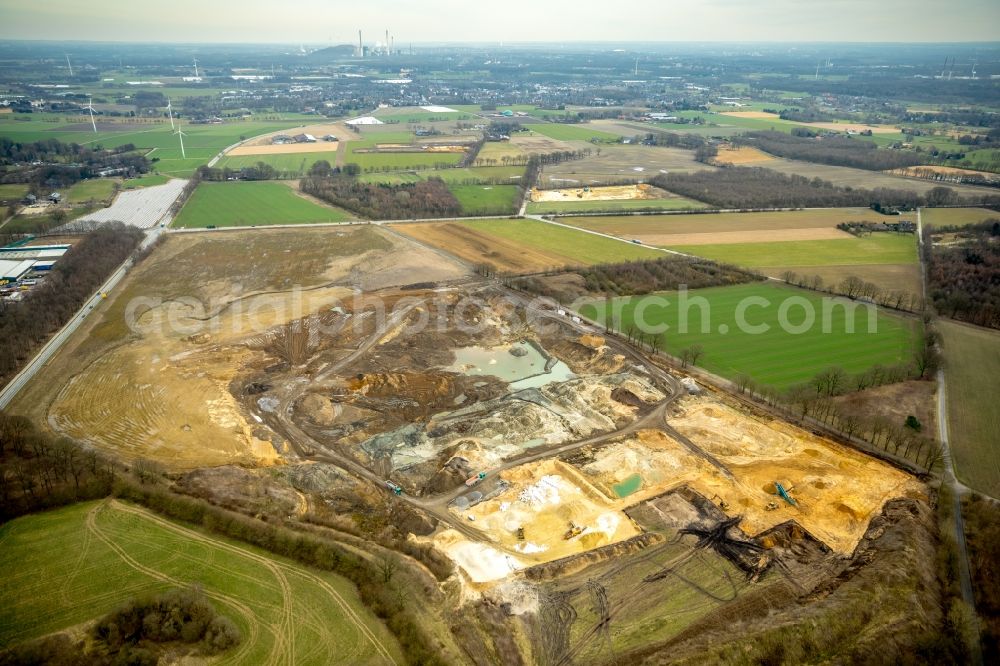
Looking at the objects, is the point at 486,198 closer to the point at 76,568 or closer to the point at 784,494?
the point at 784,494

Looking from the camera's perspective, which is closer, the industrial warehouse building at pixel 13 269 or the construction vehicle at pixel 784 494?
the construction vehicle at pixel 784 494

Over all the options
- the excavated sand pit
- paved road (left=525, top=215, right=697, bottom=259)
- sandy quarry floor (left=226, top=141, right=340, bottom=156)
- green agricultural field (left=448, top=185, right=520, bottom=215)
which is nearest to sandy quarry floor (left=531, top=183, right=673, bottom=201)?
green agricultural field (left=448, top=185, right=520, bottom=215)

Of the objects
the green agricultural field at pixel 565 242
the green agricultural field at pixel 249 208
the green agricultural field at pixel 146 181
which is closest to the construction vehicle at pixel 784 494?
the green agricultural field at pixel 565 242

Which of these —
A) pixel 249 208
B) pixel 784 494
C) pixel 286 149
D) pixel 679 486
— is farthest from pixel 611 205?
pixel 286 149

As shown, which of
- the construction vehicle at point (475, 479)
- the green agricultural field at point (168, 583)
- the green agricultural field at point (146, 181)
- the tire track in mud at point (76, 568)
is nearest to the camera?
the green agricultural field at point (168, 583)

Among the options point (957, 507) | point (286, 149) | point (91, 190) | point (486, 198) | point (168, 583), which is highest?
point (286, 149)

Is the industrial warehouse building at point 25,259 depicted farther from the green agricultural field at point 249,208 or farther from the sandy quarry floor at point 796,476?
the sandy quarry floor at point 796,476

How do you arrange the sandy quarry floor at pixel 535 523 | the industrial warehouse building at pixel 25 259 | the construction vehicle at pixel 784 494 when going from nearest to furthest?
→ the sandy quarry floor at pixel 535 523
the construction vehicle at pixel 784 494
the industrial warehouse building at pixel 25 259
